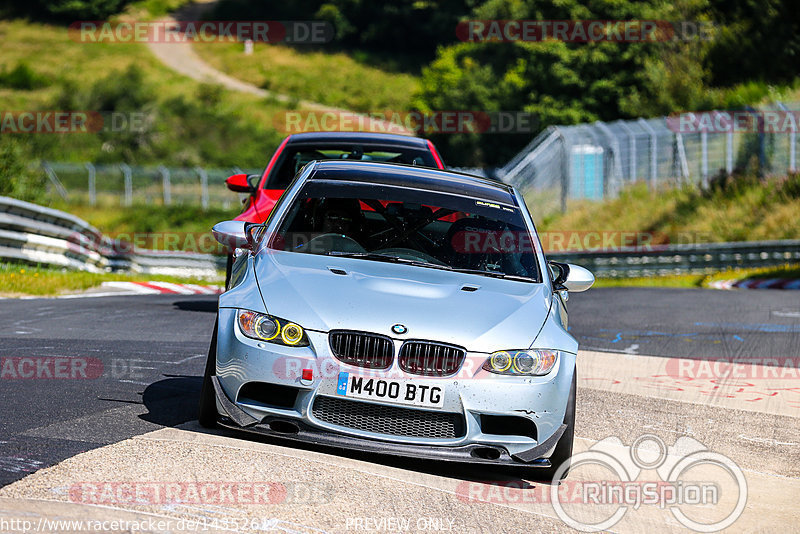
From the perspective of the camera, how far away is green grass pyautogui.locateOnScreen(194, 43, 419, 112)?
8300 centimetres

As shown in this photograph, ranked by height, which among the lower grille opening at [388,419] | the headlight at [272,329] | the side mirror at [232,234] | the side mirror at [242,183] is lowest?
the lower grille opening at [388,419]

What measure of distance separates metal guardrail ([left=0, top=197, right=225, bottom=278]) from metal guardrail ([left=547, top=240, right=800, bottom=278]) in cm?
696

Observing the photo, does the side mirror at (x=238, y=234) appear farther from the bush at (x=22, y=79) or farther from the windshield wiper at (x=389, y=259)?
the bush at (x=22, y=79)

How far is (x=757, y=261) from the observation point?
22375 millimetres

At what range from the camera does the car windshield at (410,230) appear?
22.1ft

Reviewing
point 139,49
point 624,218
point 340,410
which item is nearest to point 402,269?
point 340,410

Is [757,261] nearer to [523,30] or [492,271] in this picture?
[492,271]

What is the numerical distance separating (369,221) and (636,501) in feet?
7.94

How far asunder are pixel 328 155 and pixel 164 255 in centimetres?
1028
